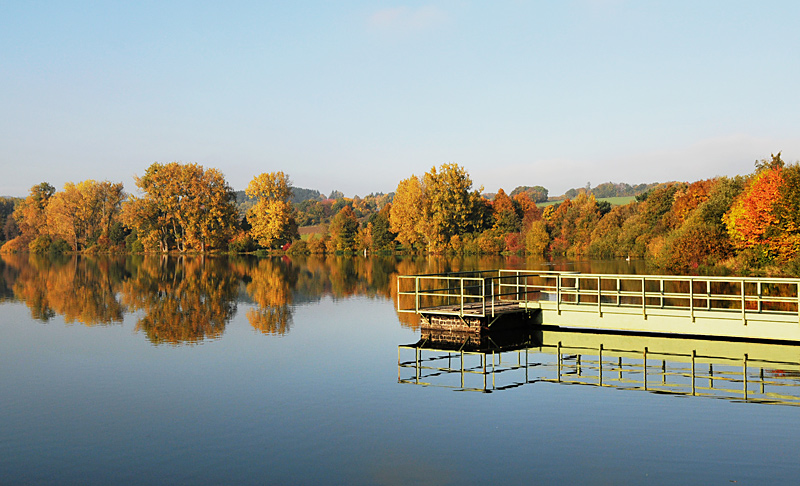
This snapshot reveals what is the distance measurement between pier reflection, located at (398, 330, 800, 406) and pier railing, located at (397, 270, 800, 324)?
3.33 ft

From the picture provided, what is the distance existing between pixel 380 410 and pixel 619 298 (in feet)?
46.0

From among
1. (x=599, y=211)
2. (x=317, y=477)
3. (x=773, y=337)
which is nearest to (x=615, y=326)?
(x=773, y=337)

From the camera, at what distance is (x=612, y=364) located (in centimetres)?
1891

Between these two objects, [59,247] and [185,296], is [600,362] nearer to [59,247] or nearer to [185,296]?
[185,296]

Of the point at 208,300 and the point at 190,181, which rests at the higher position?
the point at 190,181

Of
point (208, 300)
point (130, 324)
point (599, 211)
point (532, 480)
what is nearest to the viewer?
point (532, 480)

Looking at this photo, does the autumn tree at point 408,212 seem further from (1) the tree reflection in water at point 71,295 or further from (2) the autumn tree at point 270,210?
(1) the tree reflection in water at point 71,295

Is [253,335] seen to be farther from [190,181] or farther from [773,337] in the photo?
[190,181]

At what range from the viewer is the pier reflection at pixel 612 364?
1616cm

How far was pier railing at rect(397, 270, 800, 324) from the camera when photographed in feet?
73.3

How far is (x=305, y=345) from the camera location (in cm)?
2328

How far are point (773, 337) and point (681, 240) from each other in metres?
36.8

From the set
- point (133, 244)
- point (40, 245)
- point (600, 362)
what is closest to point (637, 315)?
point (600, 362)

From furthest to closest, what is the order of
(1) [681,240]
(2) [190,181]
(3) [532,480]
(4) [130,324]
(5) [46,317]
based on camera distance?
(2) [190,181] → (1) [681,240] → (5) [46,317] → (4) [130,324] → (3) [532,480]
